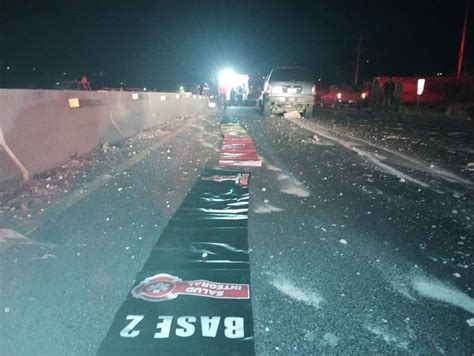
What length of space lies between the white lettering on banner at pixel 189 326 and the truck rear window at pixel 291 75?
16.7m

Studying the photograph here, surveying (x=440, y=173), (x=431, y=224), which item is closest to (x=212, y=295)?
(x=431, y=224)

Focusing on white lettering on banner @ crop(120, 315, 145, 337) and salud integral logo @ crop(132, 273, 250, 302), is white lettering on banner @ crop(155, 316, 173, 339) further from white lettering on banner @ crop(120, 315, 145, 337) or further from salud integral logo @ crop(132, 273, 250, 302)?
salud integral logo @ crop(132, 273, 250, 302)

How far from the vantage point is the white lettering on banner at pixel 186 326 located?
2555 mm

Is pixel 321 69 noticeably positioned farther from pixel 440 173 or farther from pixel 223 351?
pixel 223 351

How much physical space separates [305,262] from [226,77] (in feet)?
109

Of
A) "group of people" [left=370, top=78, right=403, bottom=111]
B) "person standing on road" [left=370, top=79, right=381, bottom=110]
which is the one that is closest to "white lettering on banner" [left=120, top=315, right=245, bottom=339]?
"group of people" [left=370, top=78, right=403, bottom=111]

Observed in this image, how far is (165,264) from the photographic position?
3516 millimetres

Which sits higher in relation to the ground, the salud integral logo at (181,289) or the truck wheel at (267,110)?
the truck wheel at (267,110)

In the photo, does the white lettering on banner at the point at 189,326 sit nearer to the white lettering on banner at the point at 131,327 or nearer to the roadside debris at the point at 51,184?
the white lettering on banner at the point at 131,327

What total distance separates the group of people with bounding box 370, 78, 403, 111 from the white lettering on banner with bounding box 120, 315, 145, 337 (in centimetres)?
2762

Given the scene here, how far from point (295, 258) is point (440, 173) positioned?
4.55 m

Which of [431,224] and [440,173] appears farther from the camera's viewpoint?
[440,173]

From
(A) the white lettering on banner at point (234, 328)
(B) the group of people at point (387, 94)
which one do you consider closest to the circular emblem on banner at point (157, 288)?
(A) the white lettering on banner at point (234, 328)

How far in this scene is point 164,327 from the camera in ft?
8.59
